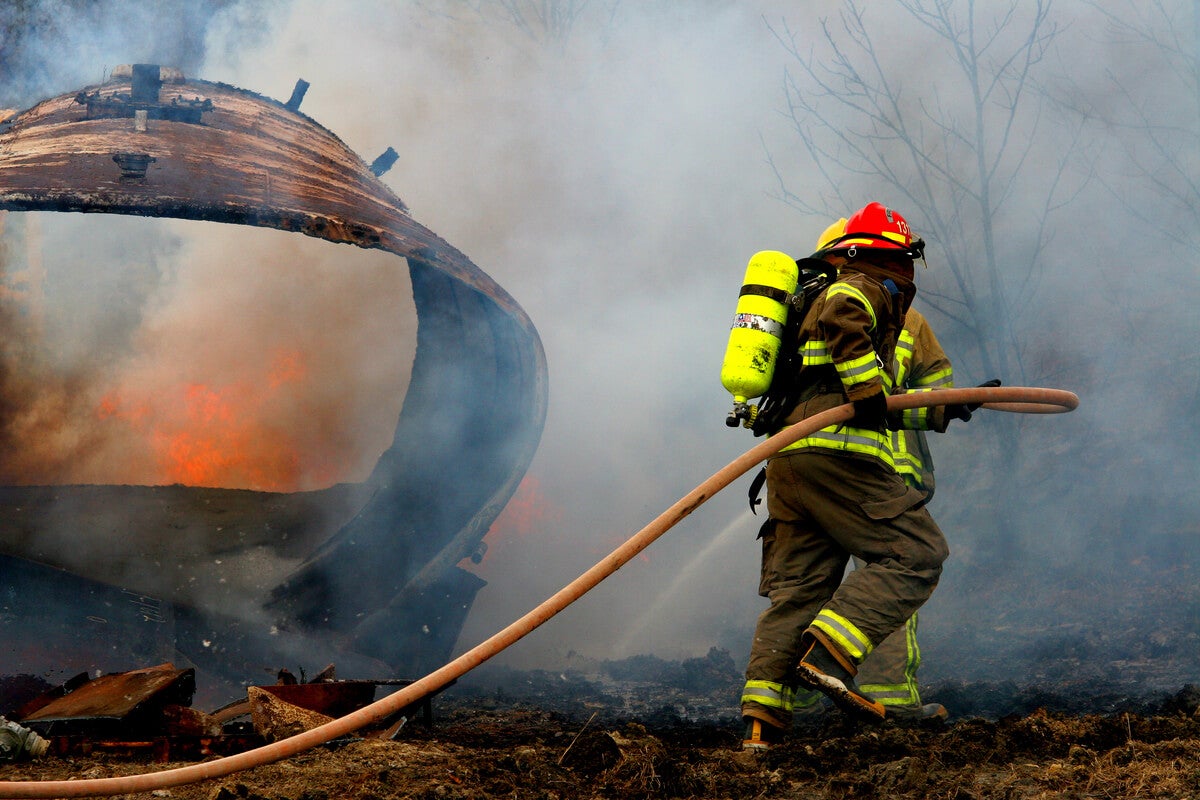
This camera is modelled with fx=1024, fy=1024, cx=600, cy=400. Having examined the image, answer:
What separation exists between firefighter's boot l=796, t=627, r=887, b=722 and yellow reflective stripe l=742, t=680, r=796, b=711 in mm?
158

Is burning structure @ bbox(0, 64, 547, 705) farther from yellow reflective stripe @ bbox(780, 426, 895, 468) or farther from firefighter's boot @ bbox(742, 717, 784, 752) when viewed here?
firefighter's boot @ bbox(742, 717, 784, 752)

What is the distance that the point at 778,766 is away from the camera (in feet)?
10.1

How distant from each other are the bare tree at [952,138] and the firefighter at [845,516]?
12.1 feet

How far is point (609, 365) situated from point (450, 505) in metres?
1.92

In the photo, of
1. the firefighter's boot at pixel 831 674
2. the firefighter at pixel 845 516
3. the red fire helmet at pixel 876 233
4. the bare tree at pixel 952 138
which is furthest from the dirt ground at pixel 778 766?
the bare tree at pixel 952 138

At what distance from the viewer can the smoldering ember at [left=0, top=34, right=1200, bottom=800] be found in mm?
2961

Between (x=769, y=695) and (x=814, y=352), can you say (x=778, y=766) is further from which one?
(x=814, y=352)

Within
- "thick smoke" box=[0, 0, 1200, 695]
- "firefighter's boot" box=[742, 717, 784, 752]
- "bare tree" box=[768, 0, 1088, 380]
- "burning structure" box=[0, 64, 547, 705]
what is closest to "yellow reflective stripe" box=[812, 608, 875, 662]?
"firefighter's boot" box=[742, 717, 784, 752]

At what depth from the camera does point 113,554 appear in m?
5.97

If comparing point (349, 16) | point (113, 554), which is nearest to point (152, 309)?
point (113, 554)

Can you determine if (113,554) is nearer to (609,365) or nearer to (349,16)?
(609,365)

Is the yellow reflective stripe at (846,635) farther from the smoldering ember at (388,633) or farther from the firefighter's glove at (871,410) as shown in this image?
the firefighter's glove at (871,410)

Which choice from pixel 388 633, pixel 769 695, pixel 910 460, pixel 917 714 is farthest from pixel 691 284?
pixel 769 695

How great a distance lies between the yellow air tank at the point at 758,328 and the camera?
364cm
